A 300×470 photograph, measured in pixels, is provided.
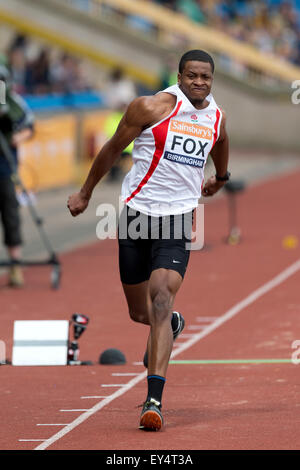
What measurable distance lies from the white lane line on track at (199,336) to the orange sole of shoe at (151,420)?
479 mm

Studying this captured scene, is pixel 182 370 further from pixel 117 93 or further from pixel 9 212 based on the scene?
pixel 117 93

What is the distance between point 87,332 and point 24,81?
54.1ft

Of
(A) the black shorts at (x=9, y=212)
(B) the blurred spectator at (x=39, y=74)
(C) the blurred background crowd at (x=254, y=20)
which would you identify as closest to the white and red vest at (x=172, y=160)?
(A) the black shorts at (x=9, y=212)

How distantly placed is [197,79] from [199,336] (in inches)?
140

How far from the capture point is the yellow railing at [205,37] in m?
32.1

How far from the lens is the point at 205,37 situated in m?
31.9

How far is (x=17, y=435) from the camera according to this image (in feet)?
23.1

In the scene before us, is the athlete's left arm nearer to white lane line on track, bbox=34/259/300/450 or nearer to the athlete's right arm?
the athlete's right arm

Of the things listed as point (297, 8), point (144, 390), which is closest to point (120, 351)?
point (144, 390)

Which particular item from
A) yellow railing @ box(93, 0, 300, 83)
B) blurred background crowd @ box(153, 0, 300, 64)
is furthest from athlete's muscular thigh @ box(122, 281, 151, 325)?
blurred background crowd @ box(153, 0, 300, 64)

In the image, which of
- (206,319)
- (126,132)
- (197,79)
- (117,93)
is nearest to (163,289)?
(126,132)

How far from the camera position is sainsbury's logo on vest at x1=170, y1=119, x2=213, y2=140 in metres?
7.38

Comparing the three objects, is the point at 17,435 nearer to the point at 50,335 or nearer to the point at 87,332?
the point at 50,335
